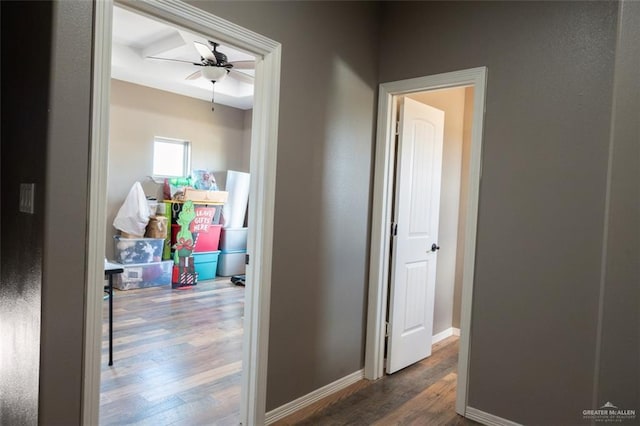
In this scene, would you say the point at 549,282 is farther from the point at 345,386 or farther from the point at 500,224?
the point at 345,386

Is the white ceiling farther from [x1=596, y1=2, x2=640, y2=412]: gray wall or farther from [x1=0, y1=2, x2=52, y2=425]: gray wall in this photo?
[x1=596, y1=2, x2=640, y2=412]: gray wall

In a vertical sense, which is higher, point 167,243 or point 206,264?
point 167,243

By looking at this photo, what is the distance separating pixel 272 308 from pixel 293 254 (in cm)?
33

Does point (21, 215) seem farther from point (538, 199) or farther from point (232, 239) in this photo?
point (232, 239)

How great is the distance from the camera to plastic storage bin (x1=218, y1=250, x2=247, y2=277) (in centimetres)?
640

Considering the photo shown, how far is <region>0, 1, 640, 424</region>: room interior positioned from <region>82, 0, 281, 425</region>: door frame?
45 mm

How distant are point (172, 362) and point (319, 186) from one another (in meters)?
1.82

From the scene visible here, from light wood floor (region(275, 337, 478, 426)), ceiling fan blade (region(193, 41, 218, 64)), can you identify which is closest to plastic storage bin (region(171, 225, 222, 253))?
ceiling fan blade (region(193, 41, 218, 64))

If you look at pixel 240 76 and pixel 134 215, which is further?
pixel 134 215

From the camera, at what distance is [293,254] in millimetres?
2402

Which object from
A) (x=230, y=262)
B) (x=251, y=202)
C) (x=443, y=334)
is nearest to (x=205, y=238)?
(x=230, y=262)

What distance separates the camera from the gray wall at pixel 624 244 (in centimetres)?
125

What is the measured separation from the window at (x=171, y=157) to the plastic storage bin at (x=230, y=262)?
1.44m

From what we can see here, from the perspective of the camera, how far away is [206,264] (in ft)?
20.1
